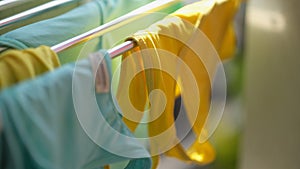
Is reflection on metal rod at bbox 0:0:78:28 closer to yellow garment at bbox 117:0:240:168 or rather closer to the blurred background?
yellow garment at bbox 117:0:240:168

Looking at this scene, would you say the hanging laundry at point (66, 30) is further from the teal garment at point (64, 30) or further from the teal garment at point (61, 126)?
the teal garment at point (61, 126)

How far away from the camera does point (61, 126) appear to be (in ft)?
2.00

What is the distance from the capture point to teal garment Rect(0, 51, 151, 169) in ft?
A: 1.81

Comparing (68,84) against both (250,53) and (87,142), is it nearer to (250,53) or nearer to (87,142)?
(87,142)

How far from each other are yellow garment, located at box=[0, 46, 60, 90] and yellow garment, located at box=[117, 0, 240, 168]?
139 millimetres

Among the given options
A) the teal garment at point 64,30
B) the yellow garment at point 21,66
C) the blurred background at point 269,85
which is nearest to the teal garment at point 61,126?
the yellow garment at point 21,66

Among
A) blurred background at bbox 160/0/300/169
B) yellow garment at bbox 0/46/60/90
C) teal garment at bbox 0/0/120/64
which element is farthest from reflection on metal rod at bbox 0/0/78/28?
blurred background at bbox 160/0/300/169

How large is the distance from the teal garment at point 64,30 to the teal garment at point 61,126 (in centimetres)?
14

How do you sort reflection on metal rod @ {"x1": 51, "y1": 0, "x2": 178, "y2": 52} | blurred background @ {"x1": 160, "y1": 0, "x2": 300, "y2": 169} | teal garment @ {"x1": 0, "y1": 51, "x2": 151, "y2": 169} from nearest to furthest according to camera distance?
teal garment @ {"x1": 0, "y1": 51, "x2": 151, "y2": 169} → reflection on metal rod @ {"x1": 51, "y1": 0, "x2": 178, "y2": 52} → blurred background @ {"x1": 160, "y1": 0, "x2": 300, "y2": 169}

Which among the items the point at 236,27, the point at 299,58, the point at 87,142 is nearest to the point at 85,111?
the point at 87,142

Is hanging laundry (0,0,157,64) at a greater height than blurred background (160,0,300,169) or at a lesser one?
greater

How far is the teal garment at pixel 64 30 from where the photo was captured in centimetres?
73

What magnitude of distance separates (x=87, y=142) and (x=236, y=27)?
63cm

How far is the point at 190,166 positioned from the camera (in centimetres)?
131
